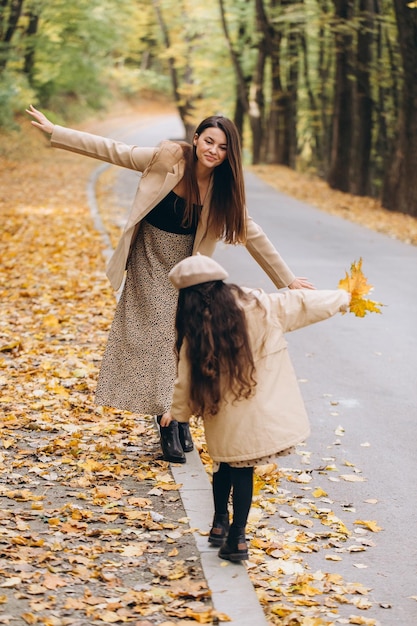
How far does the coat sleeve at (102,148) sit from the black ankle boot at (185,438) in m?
1.70

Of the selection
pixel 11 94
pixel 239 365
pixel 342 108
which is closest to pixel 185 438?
pixel 239 365

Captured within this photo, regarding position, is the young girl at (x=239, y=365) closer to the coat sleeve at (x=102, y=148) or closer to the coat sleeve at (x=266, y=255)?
the coat sleeve at (x=266, y=255)

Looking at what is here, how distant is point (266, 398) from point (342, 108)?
23.5 m

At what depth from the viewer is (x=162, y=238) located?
18.5 ft

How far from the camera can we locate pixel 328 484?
5863 millimetres

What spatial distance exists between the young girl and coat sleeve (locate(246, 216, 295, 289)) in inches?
36.3

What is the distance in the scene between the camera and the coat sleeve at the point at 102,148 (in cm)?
539

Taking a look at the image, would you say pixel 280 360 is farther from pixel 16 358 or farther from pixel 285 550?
pixel 16 358

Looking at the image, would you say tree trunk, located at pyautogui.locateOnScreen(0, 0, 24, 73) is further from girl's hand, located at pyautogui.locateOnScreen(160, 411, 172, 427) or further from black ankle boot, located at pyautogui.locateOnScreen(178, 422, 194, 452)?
girl's hand, located at pyautogui.locateOnScreen(160, 411, 172, 427)

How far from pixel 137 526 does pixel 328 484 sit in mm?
1417

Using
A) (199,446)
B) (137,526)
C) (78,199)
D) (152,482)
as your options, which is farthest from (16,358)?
(78,199)

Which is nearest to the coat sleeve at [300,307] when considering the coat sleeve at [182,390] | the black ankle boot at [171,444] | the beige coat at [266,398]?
the beige coat at [266,398]

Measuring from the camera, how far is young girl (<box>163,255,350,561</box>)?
4152mm

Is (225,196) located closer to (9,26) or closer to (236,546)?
(236,546)
